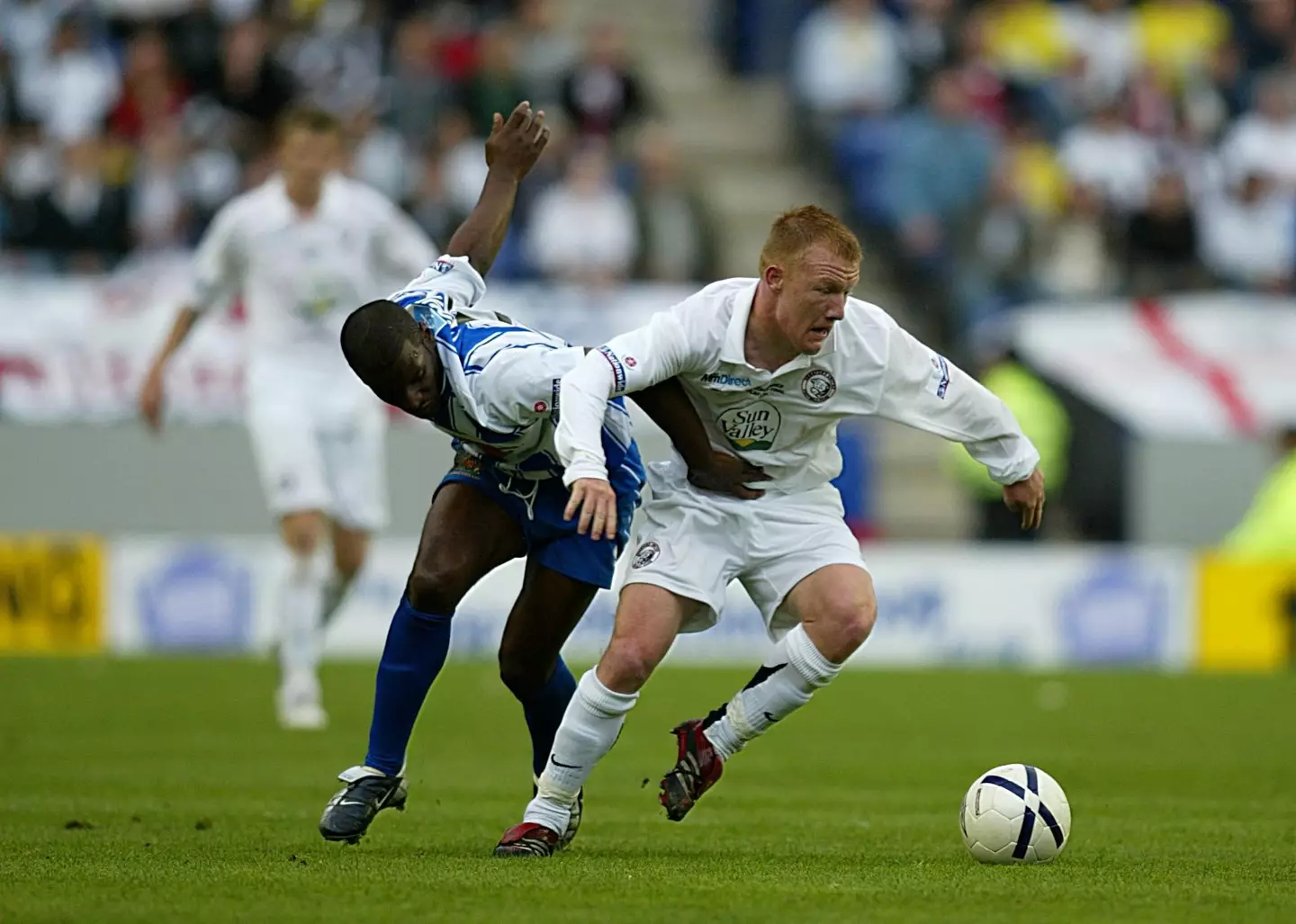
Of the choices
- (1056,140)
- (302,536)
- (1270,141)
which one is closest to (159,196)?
(302,536)

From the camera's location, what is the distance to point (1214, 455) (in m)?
17.6

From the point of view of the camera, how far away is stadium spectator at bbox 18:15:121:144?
62.4ft

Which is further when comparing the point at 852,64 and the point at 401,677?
the point at 852,64

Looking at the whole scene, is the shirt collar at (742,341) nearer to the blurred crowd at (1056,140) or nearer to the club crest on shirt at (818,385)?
the club crest on shirt at (818,385)

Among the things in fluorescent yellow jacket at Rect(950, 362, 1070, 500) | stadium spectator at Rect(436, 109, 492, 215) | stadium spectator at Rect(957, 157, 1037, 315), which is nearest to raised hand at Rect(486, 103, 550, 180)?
fluorescent yellow jacket at Rect(950, 362, 1070, 500)

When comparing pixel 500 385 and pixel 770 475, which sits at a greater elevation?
pixel 500 385

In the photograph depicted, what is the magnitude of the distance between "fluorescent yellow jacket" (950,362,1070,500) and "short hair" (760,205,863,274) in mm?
10642

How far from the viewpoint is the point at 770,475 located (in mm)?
7141

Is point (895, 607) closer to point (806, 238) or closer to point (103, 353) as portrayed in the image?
point (103, 353)

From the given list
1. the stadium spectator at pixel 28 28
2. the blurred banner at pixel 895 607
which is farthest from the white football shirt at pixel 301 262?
the stadium spectator at pixel 28 28

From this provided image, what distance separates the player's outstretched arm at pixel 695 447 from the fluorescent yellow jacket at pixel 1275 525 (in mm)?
10361

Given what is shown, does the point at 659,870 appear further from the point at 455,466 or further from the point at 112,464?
the point at 112,464

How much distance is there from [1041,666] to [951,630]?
0.72 m

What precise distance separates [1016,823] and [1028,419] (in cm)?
1109
